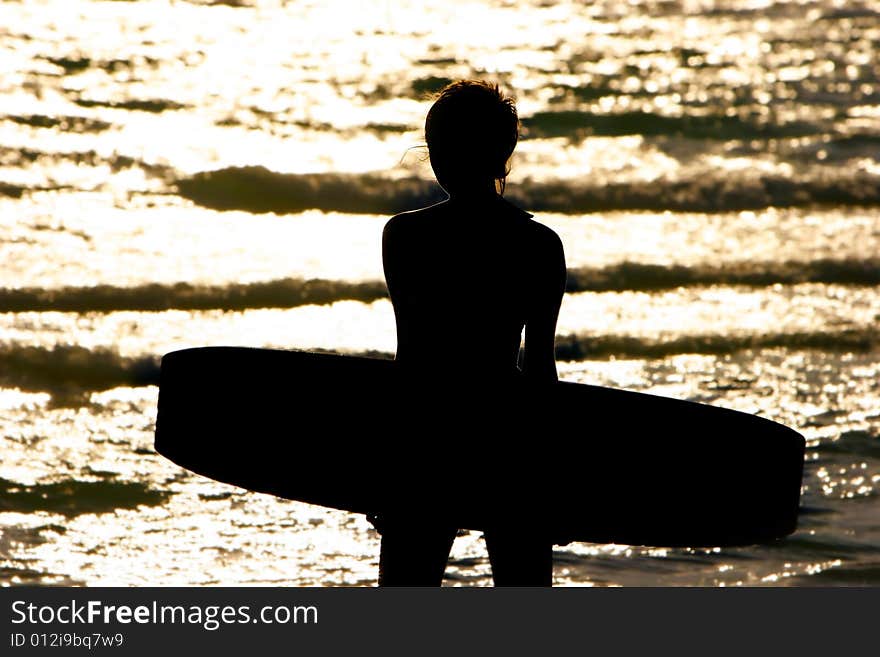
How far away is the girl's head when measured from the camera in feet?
10.00

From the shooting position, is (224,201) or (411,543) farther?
(224,201)

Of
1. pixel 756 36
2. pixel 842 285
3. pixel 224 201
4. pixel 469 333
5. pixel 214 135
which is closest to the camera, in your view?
pixel 469 333

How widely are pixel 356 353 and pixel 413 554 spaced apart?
12.6 feet

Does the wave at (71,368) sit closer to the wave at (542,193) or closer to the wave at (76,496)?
the wave at (76,496)

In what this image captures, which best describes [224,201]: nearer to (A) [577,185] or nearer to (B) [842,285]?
(A) [577,185]

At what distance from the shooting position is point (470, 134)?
306 centimetres

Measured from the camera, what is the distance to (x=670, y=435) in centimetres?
320

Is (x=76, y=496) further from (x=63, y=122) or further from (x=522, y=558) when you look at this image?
(x=63, y=122)

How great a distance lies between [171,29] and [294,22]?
1.05 meters

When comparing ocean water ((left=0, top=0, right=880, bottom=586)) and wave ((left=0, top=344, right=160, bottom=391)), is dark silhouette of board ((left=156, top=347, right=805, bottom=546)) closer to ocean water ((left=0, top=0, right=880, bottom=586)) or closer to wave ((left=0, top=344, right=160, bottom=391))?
ocean water ((left=0, top=0, right=880, bottom=586))

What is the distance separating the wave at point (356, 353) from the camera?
21.7ft

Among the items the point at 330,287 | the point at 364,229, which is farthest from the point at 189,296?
the point at 364,229
